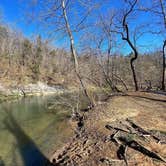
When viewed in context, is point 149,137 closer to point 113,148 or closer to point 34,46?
point 113,148

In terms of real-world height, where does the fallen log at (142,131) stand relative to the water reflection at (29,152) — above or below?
above

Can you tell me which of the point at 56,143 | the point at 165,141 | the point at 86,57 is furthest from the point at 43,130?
the point at 86,57

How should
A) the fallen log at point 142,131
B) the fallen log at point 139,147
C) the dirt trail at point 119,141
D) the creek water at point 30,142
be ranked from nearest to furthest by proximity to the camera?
1. the fallen log at point 139,147
2. the dirt trail at point 119,141
3. the fallen log at point 142,131
4. the creek water at point 30,142

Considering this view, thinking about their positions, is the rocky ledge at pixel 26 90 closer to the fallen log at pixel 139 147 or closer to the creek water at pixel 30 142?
the creek water at pixel 30 142

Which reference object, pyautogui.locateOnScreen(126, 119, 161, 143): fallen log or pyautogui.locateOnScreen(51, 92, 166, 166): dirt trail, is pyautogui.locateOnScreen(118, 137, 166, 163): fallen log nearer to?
pyautogui.locateOnScreen(51, 92, 166, 166): dirt trail

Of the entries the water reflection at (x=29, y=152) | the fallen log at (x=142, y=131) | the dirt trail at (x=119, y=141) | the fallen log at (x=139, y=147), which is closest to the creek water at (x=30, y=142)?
the water reflection at (x=29, y=152)

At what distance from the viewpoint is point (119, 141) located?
636 cm

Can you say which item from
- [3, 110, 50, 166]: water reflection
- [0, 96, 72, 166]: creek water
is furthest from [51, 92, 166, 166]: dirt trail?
[0, 96, 72, 166]: creek water

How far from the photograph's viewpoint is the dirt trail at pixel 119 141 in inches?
210

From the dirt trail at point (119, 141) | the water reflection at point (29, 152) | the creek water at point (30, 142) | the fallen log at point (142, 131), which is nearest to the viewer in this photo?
the dirt trail at point (119, 141)

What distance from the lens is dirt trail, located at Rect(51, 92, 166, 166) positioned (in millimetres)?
5324

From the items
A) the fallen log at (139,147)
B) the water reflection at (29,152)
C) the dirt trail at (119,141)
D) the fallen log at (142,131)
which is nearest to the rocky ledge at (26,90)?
the water reflection at (29,152)

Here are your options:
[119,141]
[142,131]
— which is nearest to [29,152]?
[119,141]

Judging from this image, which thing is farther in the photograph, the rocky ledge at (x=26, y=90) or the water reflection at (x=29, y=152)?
the rocky ledge at (x=26, y=90)
